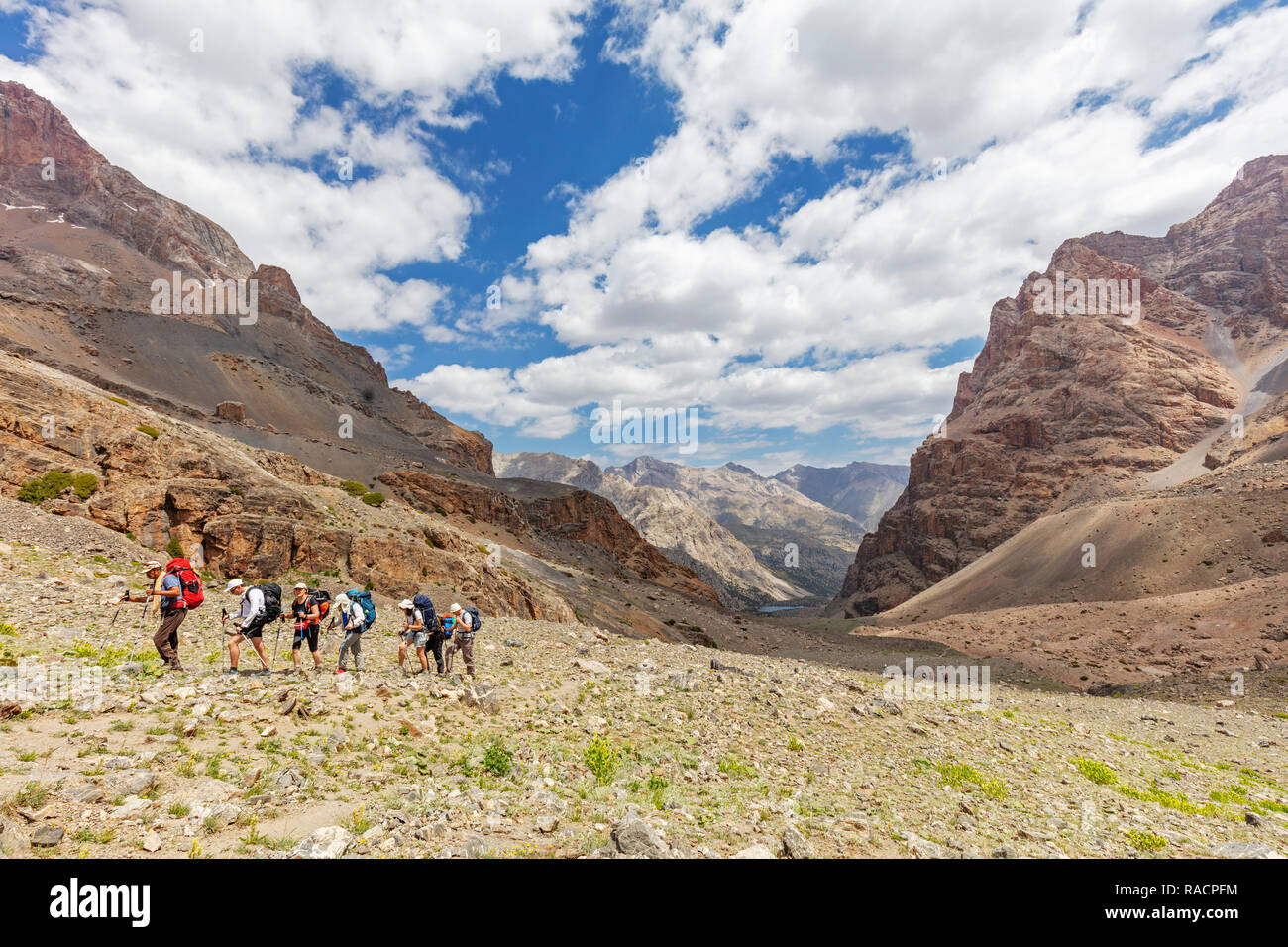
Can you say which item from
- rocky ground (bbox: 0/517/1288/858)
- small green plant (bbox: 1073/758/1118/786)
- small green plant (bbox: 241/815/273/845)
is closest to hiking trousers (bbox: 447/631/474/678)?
rocky ground (bbox: 0/517/1288/858)

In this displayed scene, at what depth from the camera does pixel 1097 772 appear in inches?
525

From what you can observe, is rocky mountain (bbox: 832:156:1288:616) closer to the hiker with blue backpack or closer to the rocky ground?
the rocky ground

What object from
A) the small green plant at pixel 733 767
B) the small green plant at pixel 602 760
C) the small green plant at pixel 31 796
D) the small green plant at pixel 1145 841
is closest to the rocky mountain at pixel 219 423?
the small green plant at pixel 602 760

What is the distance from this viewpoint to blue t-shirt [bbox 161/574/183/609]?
462 inches

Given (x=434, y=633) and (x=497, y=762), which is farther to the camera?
(x=434, y=633)

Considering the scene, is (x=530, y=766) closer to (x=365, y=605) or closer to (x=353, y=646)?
(x=353, y=646)

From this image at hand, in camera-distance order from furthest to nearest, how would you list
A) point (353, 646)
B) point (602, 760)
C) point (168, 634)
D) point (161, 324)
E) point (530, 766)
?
point (161, 324), point (353, 646), point (168, 634), point (602, 760), point (530, 766)

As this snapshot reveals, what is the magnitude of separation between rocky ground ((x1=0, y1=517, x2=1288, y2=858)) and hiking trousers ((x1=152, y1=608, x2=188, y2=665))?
0.35m

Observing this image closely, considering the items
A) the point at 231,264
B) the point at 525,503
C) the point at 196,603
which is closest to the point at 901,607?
the point at 525,503

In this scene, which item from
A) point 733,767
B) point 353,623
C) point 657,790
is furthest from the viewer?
point 353,623

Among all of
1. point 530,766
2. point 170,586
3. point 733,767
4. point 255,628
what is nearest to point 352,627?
point 255,628

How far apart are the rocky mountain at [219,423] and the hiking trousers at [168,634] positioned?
518 inches

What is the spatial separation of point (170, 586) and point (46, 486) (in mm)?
15917
